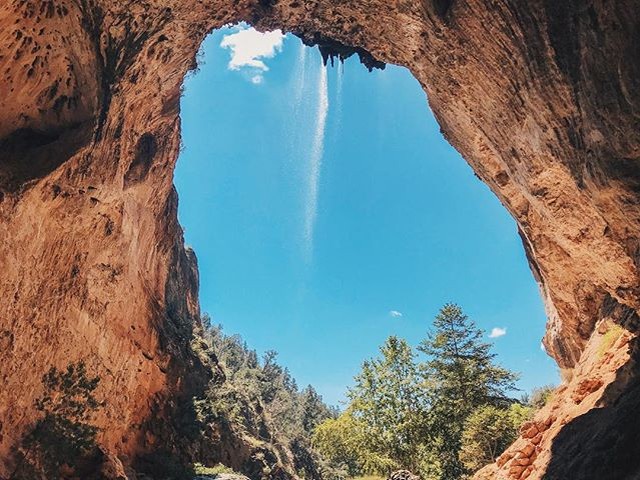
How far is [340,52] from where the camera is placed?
19.2 metres

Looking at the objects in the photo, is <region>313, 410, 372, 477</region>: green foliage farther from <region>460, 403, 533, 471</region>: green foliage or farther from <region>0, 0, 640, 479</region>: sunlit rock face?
<region>0, 0, 640, 479</region>: sunlit rock face

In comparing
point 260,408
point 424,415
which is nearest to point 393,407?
point 424,415

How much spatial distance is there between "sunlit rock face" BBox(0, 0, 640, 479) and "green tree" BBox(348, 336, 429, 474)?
975cm

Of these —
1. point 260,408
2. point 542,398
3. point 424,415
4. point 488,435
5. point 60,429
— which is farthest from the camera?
point 260,408

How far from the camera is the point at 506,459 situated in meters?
14.1

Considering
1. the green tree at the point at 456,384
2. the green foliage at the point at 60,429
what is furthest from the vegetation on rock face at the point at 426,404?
the green foliage at the point at 60,429

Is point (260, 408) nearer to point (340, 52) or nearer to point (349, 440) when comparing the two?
point (349, 440)

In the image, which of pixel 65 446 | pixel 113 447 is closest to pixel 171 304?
pixel 113 447

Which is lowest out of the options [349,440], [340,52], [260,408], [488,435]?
[488,435]

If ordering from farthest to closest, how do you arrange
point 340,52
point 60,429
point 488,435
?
point 488,435
point 340,52
point 60,429

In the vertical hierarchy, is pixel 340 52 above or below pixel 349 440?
above

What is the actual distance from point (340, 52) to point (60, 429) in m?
18.0

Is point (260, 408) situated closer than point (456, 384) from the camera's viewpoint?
No

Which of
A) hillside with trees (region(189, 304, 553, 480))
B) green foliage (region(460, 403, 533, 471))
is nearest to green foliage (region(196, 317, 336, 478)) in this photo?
hillside with trees (region(189, 304, 553, 480))
